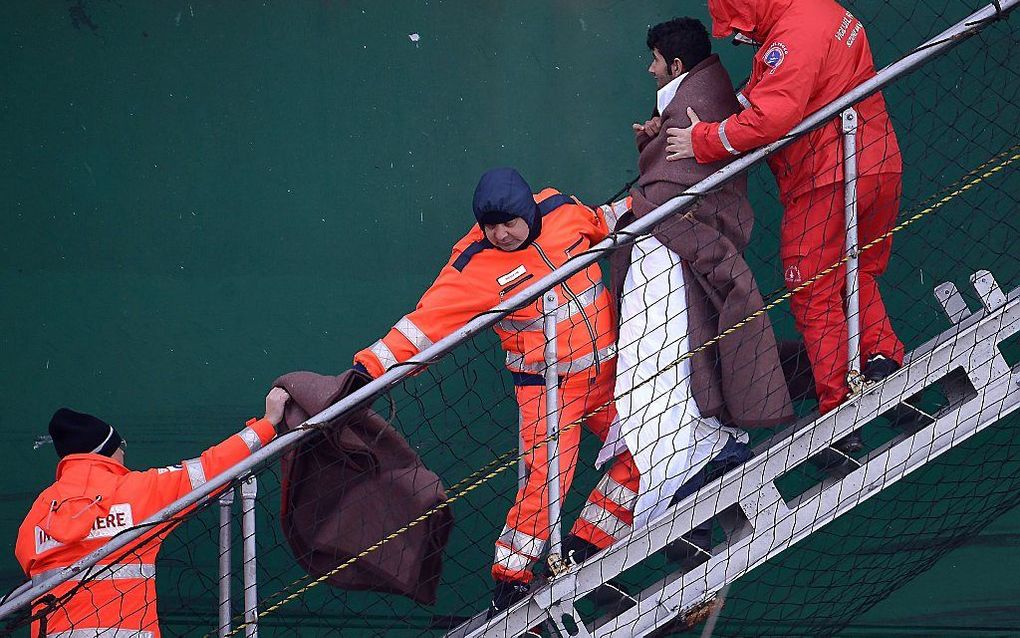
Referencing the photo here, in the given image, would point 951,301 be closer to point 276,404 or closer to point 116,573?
point 276,404

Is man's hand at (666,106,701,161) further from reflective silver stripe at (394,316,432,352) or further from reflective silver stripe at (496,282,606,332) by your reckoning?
reflective silver stripe at (394,316,432,352)

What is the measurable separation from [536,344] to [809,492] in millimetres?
1050

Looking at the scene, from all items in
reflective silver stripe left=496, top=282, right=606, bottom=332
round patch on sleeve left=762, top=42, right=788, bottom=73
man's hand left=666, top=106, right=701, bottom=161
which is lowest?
reflective silver stripe left=496, top=282, right=606, bottom=332

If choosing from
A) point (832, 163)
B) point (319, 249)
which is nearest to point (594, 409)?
point (832, 163)

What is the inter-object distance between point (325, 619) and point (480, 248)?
2209mm

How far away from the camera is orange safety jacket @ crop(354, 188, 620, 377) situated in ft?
13.9

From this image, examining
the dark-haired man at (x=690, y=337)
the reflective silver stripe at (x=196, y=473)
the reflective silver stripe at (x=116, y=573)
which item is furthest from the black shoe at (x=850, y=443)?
the reflective silver stripe at (x=116, y=573)

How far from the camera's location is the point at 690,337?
417 centimetres

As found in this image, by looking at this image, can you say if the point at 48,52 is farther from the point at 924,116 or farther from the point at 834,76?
the point at 924,116

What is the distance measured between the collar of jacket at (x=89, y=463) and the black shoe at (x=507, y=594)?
1.42 m

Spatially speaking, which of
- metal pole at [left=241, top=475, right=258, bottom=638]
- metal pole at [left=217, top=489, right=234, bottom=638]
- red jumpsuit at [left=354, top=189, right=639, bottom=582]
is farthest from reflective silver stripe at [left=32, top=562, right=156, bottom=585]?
red jumpsuit at [left=354, top=189, right=639, bottom=582]

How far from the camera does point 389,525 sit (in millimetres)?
4238

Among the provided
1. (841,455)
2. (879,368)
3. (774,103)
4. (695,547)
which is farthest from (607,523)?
(774,103)

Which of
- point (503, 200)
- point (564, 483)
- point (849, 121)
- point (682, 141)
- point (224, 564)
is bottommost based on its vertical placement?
point (564, 483)
